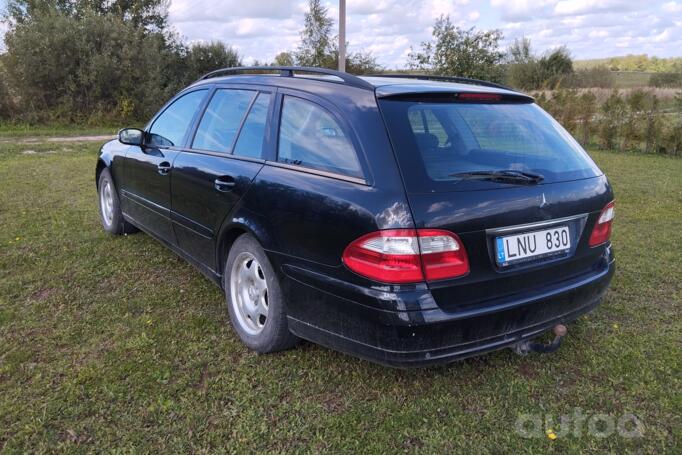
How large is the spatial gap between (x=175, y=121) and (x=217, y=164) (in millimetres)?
1150

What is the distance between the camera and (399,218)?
87.7 inches

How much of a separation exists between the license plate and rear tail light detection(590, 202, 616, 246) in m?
0.27

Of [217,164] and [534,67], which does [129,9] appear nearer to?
[534,67]

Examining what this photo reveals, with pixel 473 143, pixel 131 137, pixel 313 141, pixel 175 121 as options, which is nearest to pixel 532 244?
pixel 473 143

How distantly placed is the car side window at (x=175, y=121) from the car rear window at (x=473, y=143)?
6.49ft

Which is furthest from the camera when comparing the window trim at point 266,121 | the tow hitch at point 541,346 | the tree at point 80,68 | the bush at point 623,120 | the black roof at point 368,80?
the tree at point 80,68

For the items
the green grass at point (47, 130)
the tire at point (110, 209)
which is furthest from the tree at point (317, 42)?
the tire at point (110, 209)

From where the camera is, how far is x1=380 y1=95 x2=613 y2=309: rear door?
2314 millimetres

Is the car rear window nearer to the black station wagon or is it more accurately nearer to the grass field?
the black station wagon

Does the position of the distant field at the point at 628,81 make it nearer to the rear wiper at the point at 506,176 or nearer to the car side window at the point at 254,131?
the rear wiper at the point at 506,176

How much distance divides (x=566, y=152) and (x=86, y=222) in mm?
5014

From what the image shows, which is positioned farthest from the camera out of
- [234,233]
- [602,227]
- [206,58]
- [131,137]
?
[206,58]

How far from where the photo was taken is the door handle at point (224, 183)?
3.07 meters

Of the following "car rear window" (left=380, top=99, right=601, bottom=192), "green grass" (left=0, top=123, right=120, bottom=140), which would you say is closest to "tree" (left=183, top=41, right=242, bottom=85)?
"green grass" (left=0, top=123, right=120, bottom=140)
